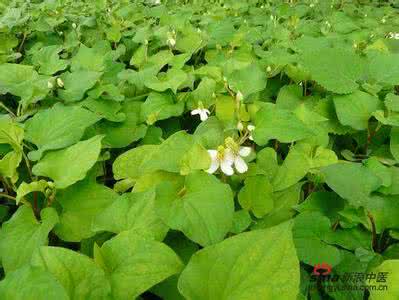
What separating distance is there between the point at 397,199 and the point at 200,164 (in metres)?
0.51

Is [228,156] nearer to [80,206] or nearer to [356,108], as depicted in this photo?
[80,206]

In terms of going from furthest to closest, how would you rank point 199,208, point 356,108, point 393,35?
point 393,35, point 356,108, point 199,208

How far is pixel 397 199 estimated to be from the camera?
1.02 meters

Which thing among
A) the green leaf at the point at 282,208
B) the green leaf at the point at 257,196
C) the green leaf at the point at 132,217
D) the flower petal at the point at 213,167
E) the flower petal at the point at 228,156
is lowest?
the green leaf at the point at 282,208

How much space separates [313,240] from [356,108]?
0.61 m

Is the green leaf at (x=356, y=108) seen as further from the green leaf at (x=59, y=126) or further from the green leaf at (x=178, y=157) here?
the green leaf at (x=59, y=126)

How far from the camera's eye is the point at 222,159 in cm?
108

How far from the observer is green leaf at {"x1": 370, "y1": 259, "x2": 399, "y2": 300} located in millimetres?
822

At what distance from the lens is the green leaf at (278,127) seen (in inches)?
44.3

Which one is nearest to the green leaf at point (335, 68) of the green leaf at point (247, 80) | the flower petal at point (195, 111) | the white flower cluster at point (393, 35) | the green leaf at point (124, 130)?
the green leaf at point (247, 80)

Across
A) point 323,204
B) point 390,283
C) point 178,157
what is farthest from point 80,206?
point 390,283

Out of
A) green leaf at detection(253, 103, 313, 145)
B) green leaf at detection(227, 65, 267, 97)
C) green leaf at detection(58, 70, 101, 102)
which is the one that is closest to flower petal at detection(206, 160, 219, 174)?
green leaf at detection(253, 103, 313, 145)

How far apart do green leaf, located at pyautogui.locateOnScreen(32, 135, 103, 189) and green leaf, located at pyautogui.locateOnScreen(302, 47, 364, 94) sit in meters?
0.83

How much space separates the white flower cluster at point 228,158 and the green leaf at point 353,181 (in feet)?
0.71
